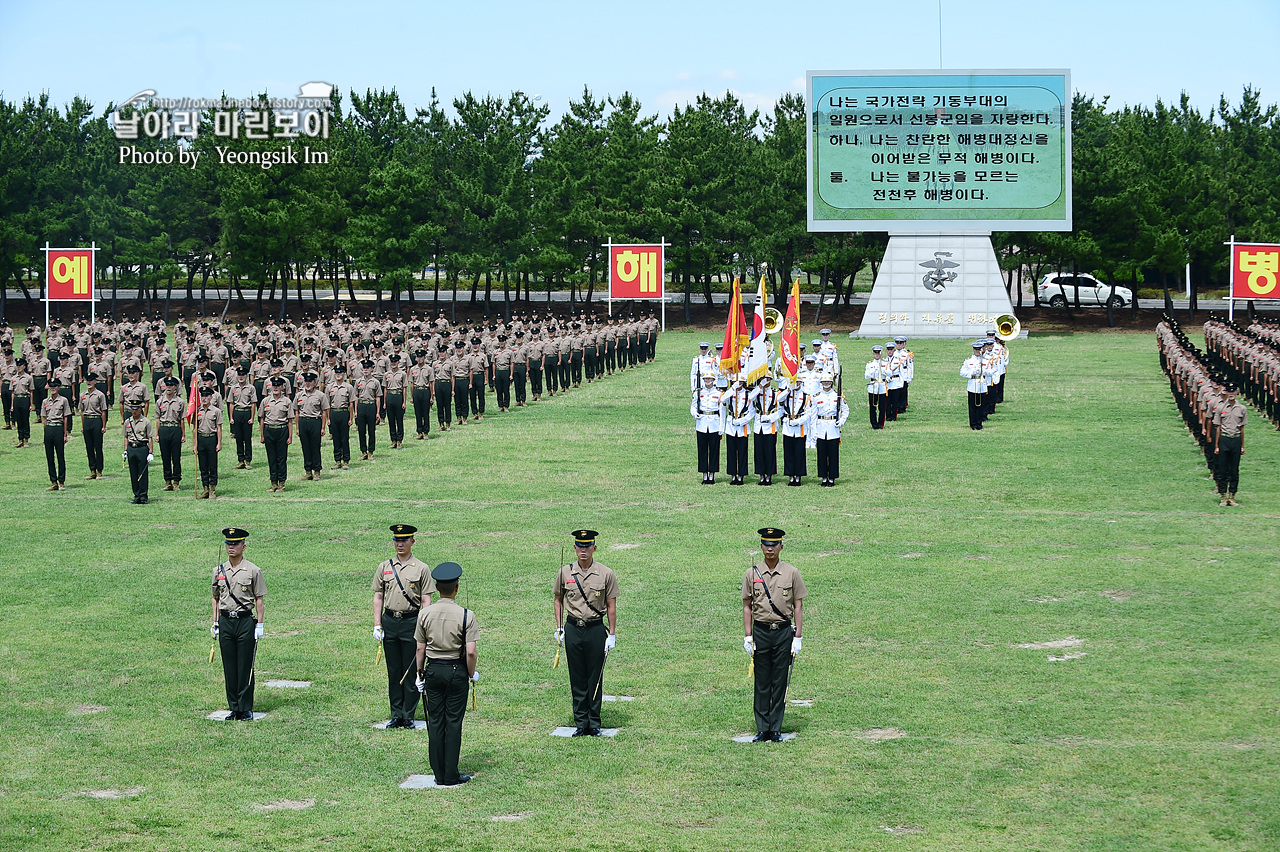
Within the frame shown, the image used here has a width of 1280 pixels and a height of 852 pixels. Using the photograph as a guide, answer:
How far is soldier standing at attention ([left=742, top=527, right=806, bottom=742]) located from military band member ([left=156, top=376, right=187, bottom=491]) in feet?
44.5

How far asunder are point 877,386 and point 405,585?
62.3ft

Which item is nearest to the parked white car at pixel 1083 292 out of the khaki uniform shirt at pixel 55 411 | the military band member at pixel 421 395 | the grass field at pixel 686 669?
the military band member at pixel 421 395

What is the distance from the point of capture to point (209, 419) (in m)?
20.8

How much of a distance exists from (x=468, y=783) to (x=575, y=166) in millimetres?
60385

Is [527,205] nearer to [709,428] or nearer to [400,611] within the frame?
[709,428]

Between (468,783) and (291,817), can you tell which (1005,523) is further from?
(291,817)

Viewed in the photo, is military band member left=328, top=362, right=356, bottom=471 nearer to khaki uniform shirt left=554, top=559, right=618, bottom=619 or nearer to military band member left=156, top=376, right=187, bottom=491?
military band member left=156, top=376, right=187, bottom=491

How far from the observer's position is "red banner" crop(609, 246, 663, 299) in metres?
55.1

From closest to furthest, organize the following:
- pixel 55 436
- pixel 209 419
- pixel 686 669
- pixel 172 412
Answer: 1. pixel 686 669
2. pixel 209 419
3. pixel 172 412
4. pixel 55 436

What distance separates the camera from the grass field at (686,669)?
8.39 meters

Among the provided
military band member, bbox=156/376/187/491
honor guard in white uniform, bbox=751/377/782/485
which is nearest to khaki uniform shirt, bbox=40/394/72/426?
military band member, bbox=156/376/187/491

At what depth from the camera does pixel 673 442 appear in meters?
26.8

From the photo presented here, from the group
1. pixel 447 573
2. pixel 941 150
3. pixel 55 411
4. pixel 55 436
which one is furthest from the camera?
pixel 941 150

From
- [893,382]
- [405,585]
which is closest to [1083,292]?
[893,382]
